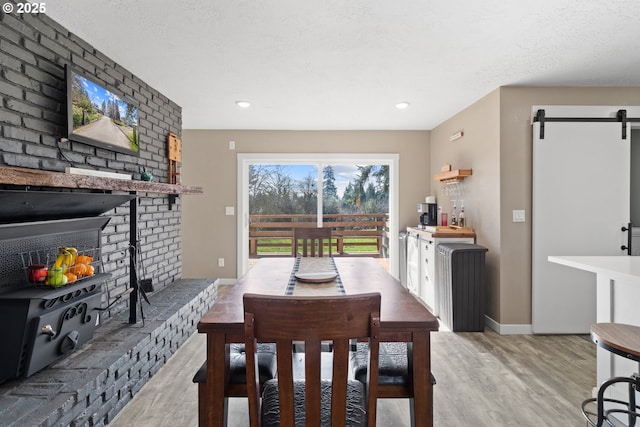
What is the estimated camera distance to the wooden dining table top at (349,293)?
138cm

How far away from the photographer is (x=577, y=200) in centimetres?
326

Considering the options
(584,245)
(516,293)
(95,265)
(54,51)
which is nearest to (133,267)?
(95,265)

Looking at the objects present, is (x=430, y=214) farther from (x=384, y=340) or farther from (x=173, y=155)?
(x=384, y=340)

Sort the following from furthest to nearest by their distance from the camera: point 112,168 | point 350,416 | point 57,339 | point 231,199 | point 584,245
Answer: point 231,199, point 584,245, point 112,168, point 57,339, point 350,416

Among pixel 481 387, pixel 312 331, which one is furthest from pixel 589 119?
pixel 312 331

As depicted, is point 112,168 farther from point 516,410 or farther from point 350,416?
point 516,410

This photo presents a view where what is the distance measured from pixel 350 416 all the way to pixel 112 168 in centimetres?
259

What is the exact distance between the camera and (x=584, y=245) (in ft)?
10.7

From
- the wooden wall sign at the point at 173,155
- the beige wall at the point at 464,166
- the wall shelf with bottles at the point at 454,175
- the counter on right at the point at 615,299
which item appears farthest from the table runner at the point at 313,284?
the wall shelf with bottles at the point at 454,175

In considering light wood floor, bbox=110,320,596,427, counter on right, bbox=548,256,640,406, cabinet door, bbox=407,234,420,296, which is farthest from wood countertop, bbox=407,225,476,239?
counter on right, bbox=548,256,640,406

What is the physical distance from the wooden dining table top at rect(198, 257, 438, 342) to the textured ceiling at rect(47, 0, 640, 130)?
5.21 feet

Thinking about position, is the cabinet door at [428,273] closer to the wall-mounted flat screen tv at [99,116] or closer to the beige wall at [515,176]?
the beige wall at [515,176]

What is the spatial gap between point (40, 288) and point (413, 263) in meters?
3.92

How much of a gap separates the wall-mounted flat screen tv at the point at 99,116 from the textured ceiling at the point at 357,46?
0.32 meters
